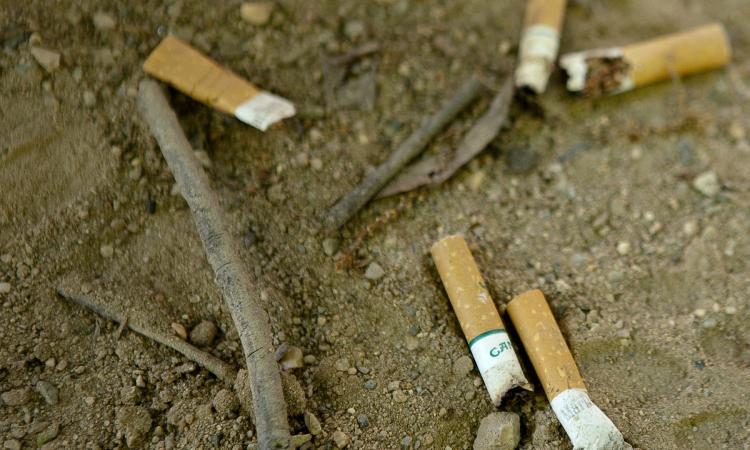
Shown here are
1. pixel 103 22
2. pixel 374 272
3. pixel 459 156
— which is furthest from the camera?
pixel 459 156

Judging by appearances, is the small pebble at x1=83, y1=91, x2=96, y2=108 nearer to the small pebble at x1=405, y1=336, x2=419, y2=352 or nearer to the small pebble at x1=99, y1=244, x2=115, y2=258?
the small pebble at x1=99, y1=244, x2=115, y2=258

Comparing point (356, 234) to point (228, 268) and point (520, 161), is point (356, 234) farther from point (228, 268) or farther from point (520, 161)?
point (520, 161)

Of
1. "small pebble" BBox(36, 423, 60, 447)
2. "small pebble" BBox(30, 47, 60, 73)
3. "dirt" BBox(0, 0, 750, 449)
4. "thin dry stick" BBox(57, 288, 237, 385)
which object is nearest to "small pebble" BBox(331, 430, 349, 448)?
"dirt" BBox(0, 0, 750, 449)

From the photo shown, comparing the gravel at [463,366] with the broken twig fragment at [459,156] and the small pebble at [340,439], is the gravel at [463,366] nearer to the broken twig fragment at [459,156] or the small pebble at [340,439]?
the small pebble at [340,439]

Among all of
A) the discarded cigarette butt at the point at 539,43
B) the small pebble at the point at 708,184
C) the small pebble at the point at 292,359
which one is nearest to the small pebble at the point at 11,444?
the small pebble at the point at 292,359

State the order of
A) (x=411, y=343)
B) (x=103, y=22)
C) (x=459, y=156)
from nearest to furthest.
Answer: (x=411, y=343) → (x=103, y=22) → (x=459, y=156)

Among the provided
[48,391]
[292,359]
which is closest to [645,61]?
[292,359]
